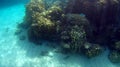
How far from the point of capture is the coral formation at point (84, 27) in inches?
352

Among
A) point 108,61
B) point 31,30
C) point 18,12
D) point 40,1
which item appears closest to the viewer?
point 108,61

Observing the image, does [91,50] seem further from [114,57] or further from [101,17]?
[101,17]

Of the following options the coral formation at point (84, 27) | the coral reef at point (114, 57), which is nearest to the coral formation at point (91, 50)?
the coral formation at point (84, 27)

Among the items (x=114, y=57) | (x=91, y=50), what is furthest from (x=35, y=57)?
(x=114, y=57)

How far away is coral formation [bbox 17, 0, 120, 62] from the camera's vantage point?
8945mm

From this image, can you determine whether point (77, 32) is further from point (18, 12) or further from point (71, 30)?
point (18, 12)

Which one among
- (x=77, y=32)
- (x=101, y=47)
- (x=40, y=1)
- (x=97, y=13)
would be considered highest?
(x=40, y=1)

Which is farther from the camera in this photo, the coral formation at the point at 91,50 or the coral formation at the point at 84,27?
the coral formation at the point at 84,27

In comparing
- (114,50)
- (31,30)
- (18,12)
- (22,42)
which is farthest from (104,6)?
(18,12)

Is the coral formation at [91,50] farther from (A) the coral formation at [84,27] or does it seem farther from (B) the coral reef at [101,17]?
(B) the coral reef at [101,17]

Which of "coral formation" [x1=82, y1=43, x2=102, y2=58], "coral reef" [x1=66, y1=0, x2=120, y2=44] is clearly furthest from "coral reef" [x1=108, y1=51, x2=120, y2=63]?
"coral reef" [x1=66, y1=0, x2=120, y2=44]

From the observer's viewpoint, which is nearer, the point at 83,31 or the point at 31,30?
the point at 83,31

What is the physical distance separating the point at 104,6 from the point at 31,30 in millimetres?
4183

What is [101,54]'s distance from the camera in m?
9.16
